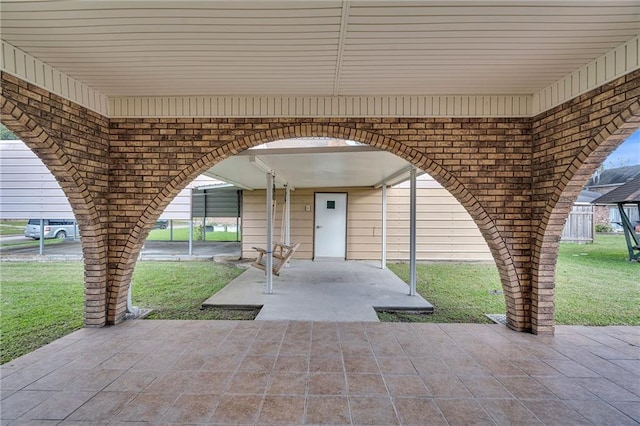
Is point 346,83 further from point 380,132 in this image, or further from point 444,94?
point 444,94

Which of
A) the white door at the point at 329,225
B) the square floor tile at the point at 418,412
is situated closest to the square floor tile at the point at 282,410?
the square floor tile at the point at 418,412

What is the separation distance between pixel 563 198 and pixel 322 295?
3457 mm

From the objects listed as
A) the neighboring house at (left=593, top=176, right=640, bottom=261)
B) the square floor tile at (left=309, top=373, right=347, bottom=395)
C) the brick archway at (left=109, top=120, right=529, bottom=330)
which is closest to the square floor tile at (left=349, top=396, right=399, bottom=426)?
the square floor tile at (left=309, top=373, right=347, bottom=395)

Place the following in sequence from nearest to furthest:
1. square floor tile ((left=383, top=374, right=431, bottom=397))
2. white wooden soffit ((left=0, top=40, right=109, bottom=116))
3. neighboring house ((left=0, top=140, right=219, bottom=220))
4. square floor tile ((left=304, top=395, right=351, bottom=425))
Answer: square floor tile ((left=304, top=395, right=351, bottom=425)) < square floor tile ((left=383, top=374, right=431, bottom=397)) < white wooden soffit ((left=0, top=40, right=109, bottom=116)) < neighboring house ((left=0, top=140, right=219, bottom=220))

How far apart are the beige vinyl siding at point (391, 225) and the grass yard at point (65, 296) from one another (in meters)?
2.16

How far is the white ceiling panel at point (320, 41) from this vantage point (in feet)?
6.77

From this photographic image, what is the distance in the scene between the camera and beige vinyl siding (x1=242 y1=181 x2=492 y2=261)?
29.0ft

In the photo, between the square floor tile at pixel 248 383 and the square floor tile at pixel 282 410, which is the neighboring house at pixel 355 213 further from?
the square floor tile at pixel 282 410

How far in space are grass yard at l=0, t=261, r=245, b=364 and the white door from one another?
2659 mm

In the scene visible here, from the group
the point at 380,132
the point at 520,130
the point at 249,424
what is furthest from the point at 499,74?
the point at 249,424

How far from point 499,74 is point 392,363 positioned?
9.91 ft

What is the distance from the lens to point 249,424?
198 centimetres

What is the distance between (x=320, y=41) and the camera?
2.43 m

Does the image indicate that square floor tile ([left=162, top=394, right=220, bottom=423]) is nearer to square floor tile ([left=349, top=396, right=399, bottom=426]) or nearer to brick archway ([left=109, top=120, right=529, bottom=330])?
square floor tile ([left=349, top=396, right=399, bottom=426])
